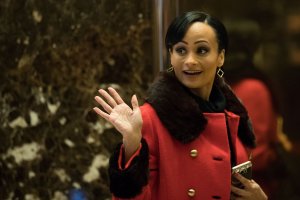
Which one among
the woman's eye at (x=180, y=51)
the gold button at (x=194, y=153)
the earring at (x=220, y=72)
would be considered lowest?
the gold button at (x=194, y=153)

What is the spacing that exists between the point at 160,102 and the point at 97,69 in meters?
1.04

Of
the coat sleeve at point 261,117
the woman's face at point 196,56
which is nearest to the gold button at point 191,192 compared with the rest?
the woman's face at point 196,56

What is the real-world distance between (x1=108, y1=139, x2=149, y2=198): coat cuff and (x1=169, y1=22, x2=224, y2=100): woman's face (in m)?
0.39

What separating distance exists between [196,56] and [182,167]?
46cm

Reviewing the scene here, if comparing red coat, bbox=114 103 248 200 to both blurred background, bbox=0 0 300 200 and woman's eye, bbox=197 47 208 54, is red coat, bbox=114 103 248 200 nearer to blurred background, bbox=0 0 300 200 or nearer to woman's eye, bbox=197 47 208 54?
woman's eye, bbox=197 47 208 54

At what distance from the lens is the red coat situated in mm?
1774

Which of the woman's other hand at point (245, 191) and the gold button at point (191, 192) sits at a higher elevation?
the gold button at point (191, 192)

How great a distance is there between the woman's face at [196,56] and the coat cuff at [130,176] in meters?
0.39

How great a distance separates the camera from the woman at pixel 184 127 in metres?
1.69

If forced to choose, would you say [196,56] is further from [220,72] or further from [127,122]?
[127,122]

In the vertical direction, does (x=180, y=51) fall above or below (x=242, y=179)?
above

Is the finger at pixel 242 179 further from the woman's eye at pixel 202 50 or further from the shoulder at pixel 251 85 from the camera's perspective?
the shoulder at pixel 251 85

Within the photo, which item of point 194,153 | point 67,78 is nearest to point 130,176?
point 194,153

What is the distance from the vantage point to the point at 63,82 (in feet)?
9.14
